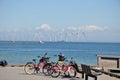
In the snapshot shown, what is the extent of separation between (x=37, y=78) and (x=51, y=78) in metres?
0.72

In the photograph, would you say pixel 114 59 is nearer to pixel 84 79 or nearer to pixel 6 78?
pixel 84 79

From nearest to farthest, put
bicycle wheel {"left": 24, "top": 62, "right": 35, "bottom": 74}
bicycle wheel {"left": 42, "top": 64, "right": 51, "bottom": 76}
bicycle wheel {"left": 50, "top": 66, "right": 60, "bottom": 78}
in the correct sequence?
bicycle wheel {"left": 50, "top": 66, "right": 60, "bottom": 78}
bicycle wheel {"left": 42, "top": 64, "right": 51, "bottom": 76}
bicycle wheel {"left": 24, "top": 62, "right": 35, "bottom": 74}

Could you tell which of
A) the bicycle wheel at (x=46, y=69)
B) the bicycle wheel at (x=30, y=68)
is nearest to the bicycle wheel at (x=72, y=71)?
the bicycle wheel at (x=46, y=69)

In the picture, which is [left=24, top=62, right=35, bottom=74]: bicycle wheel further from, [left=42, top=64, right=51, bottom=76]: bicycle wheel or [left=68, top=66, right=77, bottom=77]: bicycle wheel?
[left=68, top=66, right=77, bottom=77]: bicycle wheel

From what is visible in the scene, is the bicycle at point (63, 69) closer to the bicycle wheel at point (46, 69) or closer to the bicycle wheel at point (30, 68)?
the bicycle wheel at point (46, 69)

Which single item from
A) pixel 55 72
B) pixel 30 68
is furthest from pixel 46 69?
pixel 30 68

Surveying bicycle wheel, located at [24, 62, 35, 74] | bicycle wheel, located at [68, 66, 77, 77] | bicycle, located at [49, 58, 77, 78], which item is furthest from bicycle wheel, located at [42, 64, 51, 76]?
bicycle wheel, located at [68, 66, 77, 77]

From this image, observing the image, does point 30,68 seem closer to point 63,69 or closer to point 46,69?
point 46,69

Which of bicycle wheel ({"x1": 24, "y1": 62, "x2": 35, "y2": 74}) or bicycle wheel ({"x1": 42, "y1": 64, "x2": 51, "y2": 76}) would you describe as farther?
bicycle wheel ({"x1": 24, "y1": 62, "x2": 35, "y2": 74})

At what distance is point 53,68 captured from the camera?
18391 mm

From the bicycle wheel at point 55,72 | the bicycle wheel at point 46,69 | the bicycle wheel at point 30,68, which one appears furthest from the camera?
the bicycle wheel at point 30,68

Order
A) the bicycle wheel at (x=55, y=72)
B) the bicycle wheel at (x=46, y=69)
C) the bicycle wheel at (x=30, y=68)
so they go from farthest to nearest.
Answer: the bicycle wheel at (x=30, y=68), the bicycle wheel at (x=46, y=69), the bicycle wheel at (x=55, y=72)

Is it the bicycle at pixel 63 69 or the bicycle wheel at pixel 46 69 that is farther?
the bicycle wheel at pixel 46 69

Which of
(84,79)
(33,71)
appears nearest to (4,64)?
(33,71)
